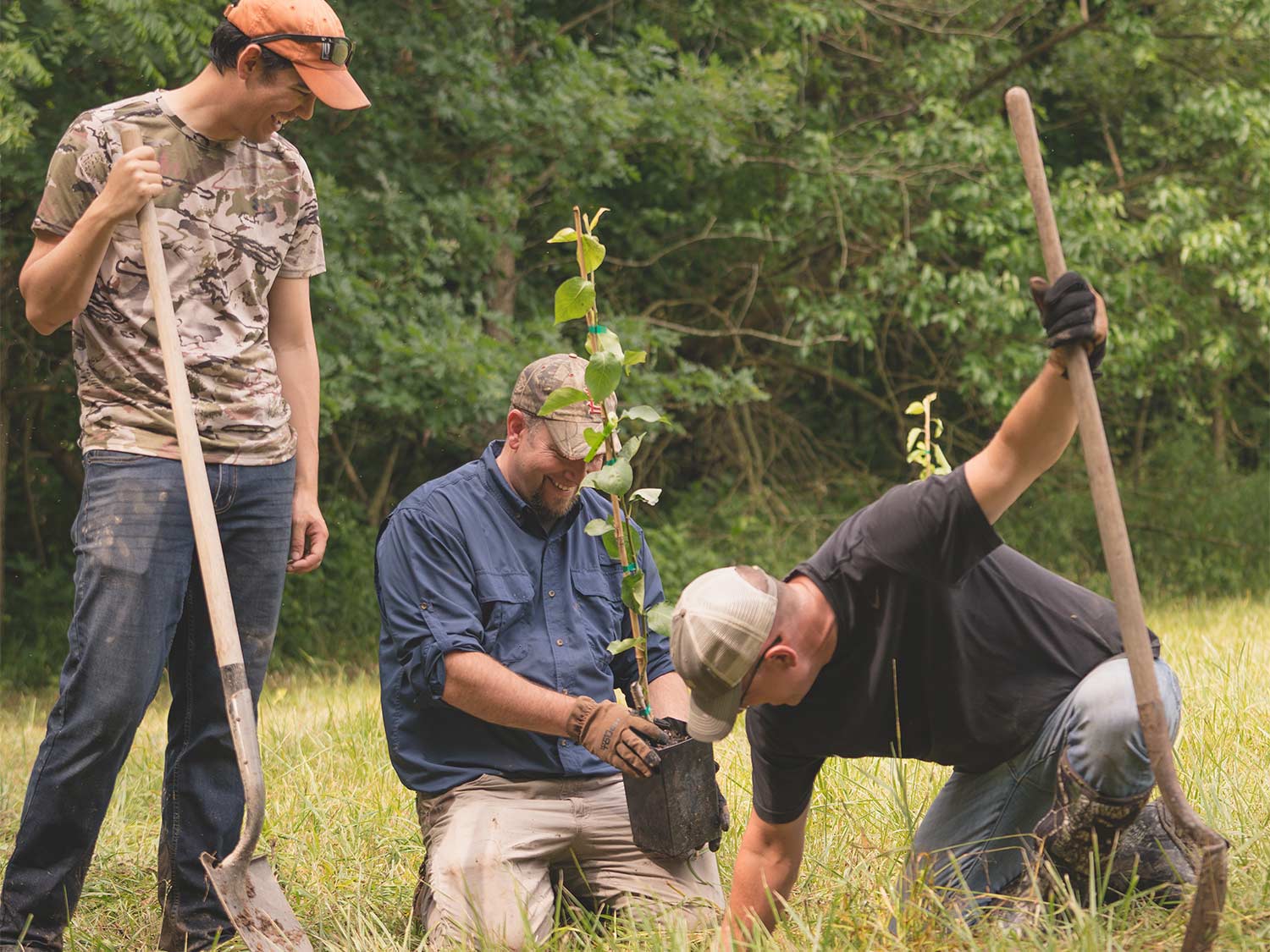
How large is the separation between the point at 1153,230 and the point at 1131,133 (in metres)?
1.85

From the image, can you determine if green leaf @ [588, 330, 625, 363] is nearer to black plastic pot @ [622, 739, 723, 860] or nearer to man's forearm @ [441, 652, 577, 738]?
man's forearm @ [441, 652, 577, 738]

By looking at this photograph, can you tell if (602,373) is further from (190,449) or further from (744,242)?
(744,242)

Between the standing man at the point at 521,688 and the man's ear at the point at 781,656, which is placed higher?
the man's ear at the point at 781,656

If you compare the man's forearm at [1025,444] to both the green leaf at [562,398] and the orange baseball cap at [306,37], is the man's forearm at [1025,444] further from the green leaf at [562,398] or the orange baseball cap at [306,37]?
the orange baseball cap at [306,37]

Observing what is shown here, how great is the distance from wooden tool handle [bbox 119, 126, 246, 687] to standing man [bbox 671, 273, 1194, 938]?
3.38ft

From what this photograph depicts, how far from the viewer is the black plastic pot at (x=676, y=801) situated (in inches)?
119

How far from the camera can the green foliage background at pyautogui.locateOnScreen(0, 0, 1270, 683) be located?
8.18m

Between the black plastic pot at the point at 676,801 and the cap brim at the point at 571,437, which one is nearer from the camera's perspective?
the black plastic pot at the point at 676,801

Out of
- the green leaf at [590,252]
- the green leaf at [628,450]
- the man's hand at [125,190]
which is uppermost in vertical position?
the man's hand at [125,190]

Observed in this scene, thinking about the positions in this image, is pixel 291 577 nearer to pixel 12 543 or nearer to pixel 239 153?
pixel 12 543

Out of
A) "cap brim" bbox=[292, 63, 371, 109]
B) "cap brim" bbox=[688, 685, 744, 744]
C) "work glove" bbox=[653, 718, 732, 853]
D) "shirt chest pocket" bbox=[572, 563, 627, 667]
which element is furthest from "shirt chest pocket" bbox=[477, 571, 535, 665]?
"cap brim" bbox=[292, 63, 371, 109]

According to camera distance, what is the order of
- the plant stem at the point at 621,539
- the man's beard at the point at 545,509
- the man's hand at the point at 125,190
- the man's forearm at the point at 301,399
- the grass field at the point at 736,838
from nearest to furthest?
the grass field at the point at 736,838 → the man's hand at the point at 125,190 → the plant stem at the point at 621,539 → the man's forearm at the point at 301,399 → the man's beard at the point at 545,509

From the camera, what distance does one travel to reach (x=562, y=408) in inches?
131

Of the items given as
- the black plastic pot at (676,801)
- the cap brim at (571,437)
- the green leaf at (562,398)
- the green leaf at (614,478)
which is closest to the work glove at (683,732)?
the black plastic pot at (676,801)
